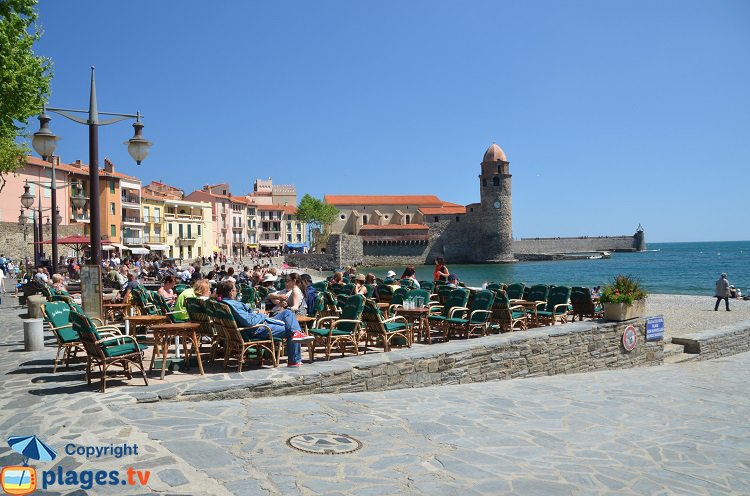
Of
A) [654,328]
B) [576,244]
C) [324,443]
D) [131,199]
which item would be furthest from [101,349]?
[576,244]

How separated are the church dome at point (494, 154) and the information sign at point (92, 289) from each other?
82.7 meters

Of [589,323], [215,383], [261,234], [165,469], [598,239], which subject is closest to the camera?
[165,469]

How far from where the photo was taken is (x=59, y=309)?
23.1 ft

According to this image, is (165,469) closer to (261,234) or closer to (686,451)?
(686,451)

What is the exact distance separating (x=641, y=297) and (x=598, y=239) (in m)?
117

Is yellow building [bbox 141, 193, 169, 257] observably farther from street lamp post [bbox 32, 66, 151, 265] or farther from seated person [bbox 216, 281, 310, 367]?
seated person [bbox 216, 281, 310, 367]

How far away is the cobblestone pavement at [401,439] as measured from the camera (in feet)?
12.3

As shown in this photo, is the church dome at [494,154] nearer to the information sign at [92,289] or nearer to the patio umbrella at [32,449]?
the information sign at [92,289]

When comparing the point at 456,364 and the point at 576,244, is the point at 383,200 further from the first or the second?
the point at 456,364

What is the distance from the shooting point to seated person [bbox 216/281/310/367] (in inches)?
256

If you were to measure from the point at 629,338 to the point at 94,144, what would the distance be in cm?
969

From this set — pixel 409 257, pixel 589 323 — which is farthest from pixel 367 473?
pixel 409 257

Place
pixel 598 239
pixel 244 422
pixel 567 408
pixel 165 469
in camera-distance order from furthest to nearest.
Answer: pixel 598 239 → pixel 567 408 → pixel 244 422 → pixel 165 469

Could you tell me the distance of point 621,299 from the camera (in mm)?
10273
